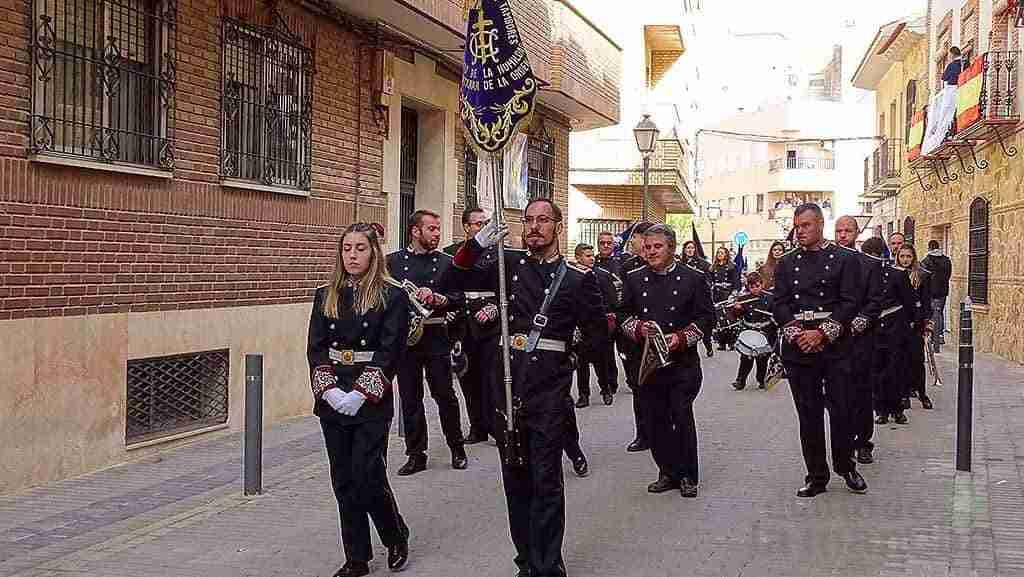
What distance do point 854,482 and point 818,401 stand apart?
2.33ft

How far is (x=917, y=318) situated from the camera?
13.2m

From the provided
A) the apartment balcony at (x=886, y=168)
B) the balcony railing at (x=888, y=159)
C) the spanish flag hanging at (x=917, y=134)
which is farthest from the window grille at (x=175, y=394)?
the balcony railing at (x=888, y=159)

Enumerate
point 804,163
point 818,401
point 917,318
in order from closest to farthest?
point 818,401 → point 917,318 → point 804,163

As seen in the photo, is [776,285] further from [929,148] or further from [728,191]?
[728,191]

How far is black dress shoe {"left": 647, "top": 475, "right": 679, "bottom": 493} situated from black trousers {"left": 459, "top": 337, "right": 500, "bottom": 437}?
1.52 m

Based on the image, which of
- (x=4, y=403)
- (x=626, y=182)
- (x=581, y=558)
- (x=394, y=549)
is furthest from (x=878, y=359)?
(x=626, y=182)

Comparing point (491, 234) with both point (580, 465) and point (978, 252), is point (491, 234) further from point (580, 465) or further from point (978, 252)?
point (978, 252)

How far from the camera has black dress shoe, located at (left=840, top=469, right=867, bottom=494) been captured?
8734mm

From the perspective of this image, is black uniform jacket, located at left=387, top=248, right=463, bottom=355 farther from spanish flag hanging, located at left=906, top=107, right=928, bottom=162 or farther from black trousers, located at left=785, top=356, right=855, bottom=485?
spanish flag hanging, located at left=906, top=107, right=928, bottom=162

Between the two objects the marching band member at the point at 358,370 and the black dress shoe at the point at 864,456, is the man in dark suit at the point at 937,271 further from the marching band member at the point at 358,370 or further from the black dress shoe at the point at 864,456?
the marching band member at the point at 358,370

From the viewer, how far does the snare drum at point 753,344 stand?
51.0 ft

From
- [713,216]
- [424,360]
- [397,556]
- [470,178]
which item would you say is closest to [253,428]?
[424,360]

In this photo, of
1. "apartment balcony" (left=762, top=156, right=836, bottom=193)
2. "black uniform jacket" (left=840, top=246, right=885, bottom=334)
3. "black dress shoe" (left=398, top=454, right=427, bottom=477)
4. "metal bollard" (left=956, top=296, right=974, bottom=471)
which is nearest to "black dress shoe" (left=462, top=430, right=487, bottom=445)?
"black dress shoe" (left=398, top=454, right=427, bottom=477)

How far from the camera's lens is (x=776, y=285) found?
29.1 ft
